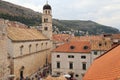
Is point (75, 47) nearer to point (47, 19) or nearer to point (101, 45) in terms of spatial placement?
point (101, 45)

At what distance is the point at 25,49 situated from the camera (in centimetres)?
4281

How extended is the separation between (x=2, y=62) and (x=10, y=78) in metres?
4.84

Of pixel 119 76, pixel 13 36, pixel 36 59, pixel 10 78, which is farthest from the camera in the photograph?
pixel 36 59

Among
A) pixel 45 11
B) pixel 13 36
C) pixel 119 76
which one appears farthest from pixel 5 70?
pixel 45 11

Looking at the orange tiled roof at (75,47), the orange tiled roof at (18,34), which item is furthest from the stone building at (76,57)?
the orange tiled roof at (18,34)

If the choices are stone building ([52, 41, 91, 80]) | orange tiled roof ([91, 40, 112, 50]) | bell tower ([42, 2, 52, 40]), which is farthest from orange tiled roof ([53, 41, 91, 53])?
bell tower ([42, 2, 52, 40])

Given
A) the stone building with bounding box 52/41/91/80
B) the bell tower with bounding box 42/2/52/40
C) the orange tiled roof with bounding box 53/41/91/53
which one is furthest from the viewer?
the bell tower with bounding box 42/2/52/40

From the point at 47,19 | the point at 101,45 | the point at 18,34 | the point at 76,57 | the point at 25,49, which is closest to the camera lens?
the point at 18,34

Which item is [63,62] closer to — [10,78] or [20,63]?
[20,63]

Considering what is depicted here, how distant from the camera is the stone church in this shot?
119 ft

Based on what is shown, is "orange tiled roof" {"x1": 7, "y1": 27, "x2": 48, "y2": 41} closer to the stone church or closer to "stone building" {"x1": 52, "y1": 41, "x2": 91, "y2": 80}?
the stone church

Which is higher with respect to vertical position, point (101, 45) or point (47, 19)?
point (47, 19)

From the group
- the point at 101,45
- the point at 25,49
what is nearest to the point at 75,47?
the point at 101,45

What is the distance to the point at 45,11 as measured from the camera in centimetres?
6344
